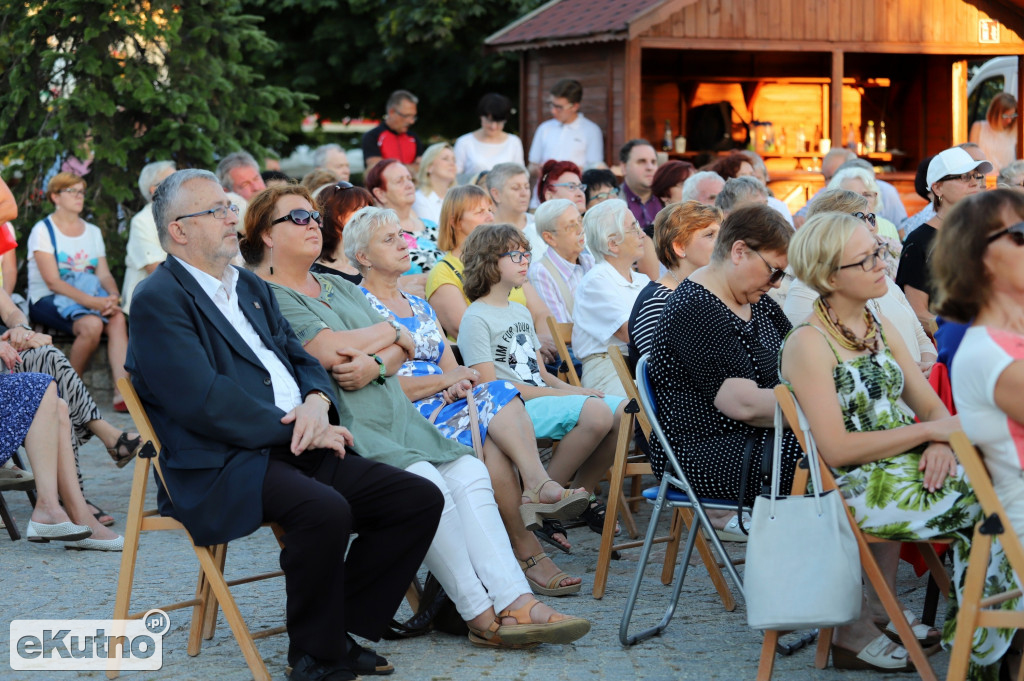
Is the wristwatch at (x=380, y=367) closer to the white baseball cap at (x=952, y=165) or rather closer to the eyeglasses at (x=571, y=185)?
the white baseball cap at (x=952, y=165)

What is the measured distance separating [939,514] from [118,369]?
703cm

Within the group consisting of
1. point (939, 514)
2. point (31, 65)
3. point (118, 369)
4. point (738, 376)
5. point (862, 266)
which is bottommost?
point (118, 369)

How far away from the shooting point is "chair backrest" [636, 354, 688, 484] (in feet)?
14.1

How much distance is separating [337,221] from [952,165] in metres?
3.13

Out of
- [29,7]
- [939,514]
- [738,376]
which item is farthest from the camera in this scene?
[29,7]

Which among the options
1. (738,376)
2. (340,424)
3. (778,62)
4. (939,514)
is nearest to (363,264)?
(340,424)

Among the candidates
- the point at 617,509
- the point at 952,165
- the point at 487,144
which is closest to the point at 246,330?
the point at 617,509

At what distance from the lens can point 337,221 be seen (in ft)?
19.5

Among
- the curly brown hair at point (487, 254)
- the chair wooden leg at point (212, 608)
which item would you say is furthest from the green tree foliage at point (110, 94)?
the chair wooden leg at point (212, 608)

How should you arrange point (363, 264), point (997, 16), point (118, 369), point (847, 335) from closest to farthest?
1. point (847, 335)
2. point (363, 264)
3. point (118, 369)
4. point (997, 16)

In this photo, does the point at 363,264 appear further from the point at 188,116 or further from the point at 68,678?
the point at 188,116

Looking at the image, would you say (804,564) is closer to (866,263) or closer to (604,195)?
(866,263)

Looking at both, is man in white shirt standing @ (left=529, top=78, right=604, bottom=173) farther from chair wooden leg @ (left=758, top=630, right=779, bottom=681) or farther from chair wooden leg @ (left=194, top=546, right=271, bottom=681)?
chair wooden leg @ (left=758, top=630, right=779, bottom=681)

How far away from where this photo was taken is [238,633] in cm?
400
